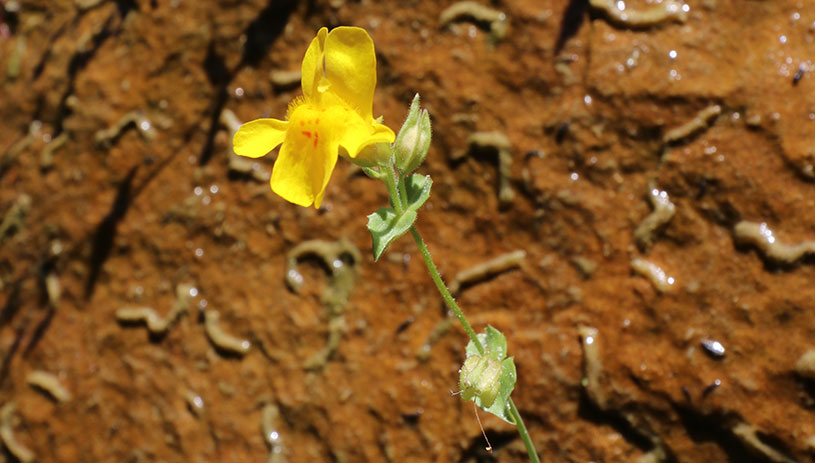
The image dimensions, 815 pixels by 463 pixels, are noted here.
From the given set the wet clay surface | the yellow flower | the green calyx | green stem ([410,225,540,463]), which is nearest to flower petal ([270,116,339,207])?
the yellow flower

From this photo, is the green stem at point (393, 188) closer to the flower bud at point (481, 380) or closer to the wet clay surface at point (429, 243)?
the flower bud at point (481, 380)

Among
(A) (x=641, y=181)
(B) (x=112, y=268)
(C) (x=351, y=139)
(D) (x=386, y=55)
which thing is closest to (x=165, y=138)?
(B) (x=112, y=268)

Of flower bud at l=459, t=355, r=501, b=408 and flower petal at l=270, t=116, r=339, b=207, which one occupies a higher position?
flower petal at l=270, t=116, r=339, b=207

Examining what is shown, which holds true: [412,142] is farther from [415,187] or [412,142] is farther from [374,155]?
[415,187]

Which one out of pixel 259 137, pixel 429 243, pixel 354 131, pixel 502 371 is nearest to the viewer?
pixel 354 131

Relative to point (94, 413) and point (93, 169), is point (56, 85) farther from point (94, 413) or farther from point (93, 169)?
point (94, 413)

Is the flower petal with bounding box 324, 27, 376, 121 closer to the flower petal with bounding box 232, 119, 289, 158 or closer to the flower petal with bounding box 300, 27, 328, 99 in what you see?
the flower petal with bounding box 300, 27, 328, 99

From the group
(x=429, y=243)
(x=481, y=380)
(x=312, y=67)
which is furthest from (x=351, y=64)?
(x=429, y=243)
